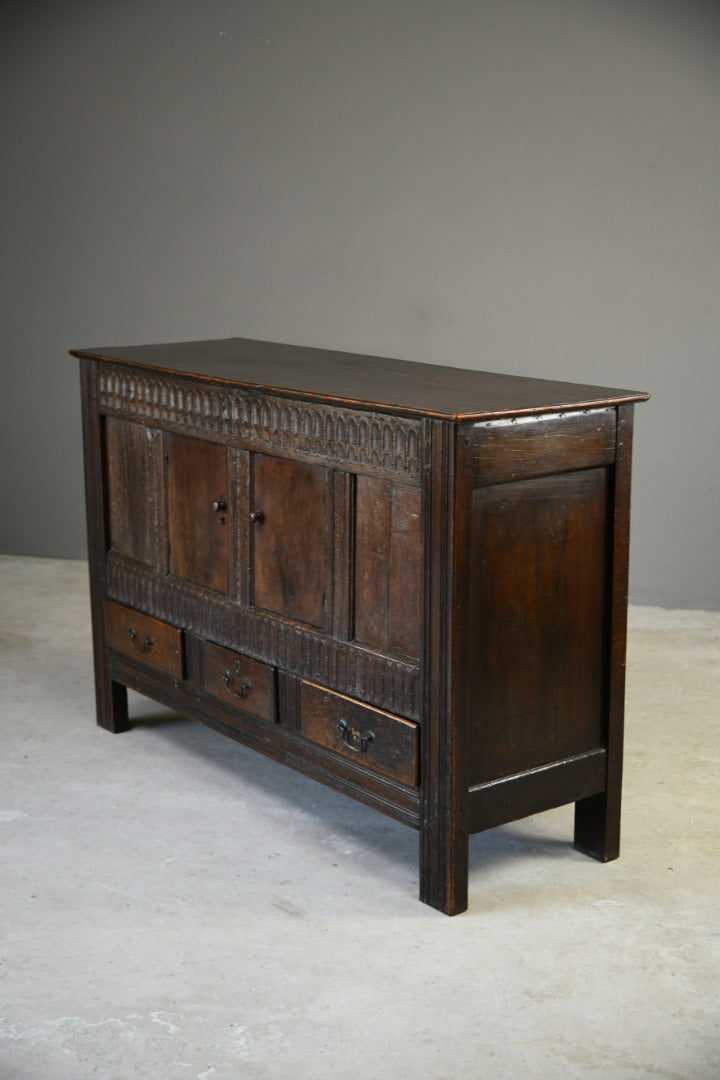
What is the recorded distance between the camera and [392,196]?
5.49 m

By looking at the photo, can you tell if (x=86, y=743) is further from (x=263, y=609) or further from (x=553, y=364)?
(x=553, y=364)

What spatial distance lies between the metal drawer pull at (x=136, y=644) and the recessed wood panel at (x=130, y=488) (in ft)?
0.73

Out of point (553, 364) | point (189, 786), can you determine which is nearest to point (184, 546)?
point (189, 786)

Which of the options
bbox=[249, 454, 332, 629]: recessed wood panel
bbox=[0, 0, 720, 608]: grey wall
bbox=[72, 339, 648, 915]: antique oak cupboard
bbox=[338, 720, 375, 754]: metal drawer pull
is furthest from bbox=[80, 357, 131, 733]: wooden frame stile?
bbox=[0, 0, 720, 608]: grey wall

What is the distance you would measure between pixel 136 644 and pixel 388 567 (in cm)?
126

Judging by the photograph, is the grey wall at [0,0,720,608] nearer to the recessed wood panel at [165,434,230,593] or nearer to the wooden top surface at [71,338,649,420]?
the wooden top surface at [71,338,649,420]

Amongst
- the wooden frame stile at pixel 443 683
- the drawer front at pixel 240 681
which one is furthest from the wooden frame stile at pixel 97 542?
the wooden frame stile at pixel 443 683

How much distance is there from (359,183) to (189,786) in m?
2.92

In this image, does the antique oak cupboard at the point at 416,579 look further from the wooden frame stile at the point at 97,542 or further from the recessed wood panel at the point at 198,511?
the wooden frame stile at the point at 97,542

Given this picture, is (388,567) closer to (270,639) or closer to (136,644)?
(270,639)

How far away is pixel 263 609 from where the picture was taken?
3.43m

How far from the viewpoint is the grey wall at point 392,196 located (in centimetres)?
511

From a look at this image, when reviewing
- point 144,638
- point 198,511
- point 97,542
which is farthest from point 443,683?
point 97,542

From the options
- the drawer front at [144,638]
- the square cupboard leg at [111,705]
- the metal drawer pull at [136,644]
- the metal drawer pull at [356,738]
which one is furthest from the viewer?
the square cupboard leg at [111,705]
